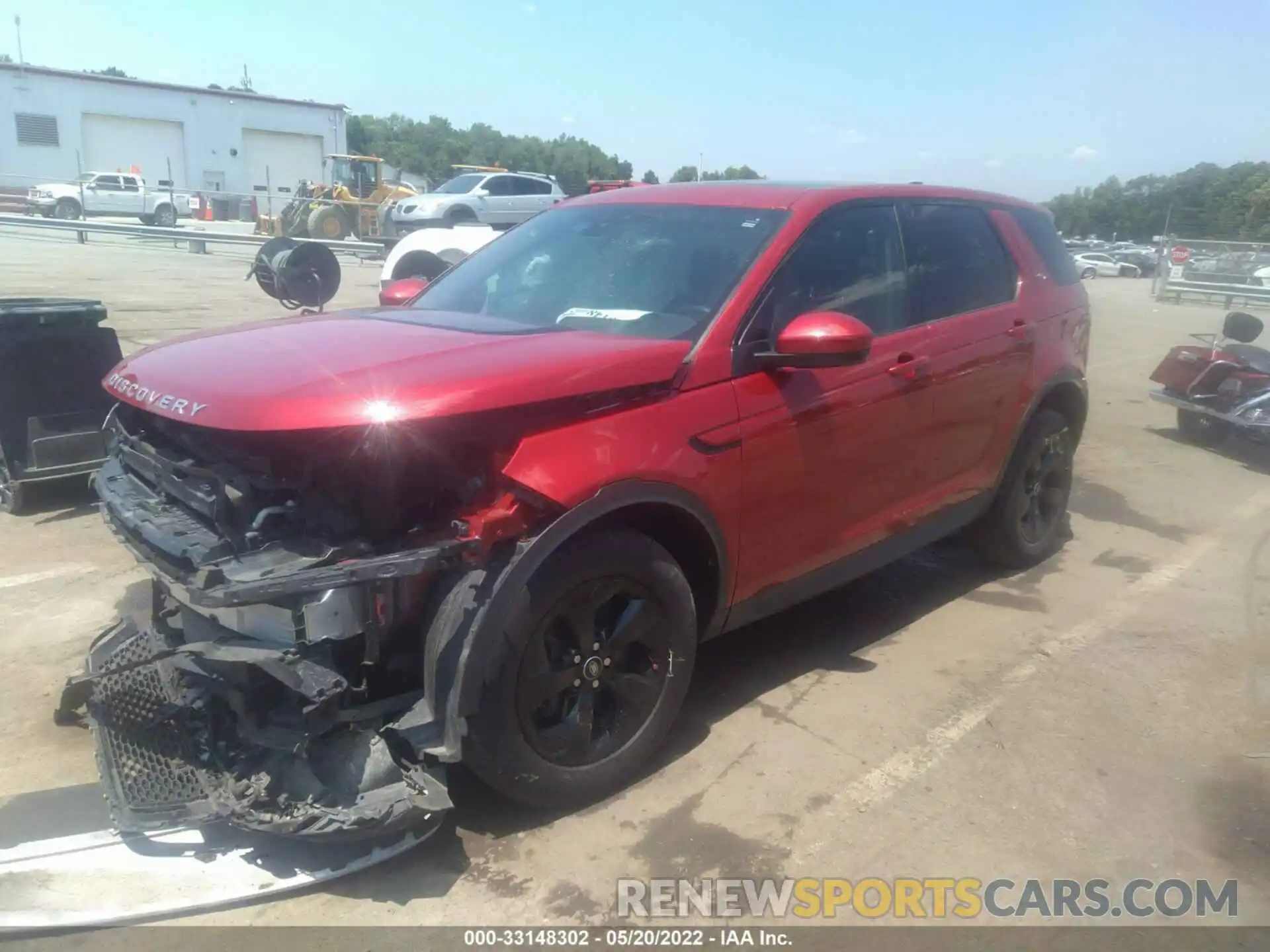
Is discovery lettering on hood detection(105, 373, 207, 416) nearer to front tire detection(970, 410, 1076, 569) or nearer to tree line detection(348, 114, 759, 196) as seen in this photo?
front tire detection(970, 410, 1076, 569)

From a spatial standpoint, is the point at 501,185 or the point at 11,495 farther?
the point at 501,185

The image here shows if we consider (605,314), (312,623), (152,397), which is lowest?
(312,623)

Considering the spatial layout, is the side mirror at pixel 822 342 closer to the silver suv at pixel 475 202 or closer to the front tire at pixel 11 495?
the front tire at pixel 11 495

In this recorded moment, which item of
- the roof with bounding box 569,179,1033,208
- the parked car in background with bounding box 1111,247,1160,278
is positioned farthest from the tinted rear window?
the parked car in background with bounding box 1111,247,1160,278

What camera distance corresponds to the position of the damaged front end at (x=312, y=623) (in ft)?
8.59

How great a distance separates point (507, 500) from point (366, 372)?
54cm

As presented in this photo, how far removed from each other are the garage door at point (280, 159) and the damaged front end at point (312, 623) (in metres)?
53.1

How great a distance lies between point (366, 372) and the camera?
9.19ft

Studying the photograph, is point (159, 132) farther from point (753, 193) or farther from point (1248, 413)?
point (753, 193)

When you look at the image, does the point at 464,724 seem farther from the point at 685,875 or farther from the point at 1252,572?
the point at 1252,572

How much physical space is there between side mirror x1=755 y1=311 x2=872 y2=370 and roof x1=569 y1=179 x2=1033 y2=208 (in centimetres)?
72

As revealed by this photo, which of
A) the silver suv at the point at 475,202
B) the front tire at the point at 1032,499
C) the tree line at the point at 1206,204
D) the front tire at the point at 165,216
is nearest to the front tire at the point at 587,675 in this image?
the front tire at the point at 1032,499

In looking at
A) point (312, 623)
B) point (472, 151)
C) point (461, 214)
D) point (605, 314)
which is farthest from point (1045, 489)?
point (472, 151)
